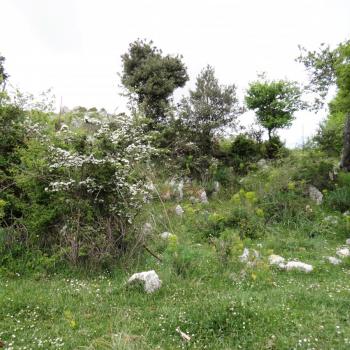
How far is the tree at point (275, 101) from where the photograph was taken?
10266 mm

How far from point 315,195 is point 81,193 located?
617 centimetres

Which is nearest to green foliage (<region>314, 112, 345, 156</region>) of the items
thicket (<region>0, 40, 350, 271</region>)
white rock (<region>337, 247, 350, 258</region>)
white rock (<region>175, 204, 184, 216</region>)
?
thicket (<region>0, 40, 350, 271</region>)

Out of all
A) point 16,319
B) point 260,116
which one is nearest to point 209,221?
point 16,319

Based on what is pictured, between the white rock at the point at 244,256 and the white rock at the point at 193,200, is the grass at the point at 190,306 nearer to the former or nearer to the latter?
the white rock at the point at 244,256

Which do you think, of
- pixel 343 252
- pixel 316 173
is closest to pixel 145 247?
pixel 343 252

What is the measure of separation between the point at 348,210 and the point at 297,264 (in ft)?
12.3

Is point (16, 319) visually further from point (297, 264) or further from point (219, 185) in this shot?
point (219, 185)

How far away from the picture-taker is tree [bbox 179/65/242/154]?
9750 mm

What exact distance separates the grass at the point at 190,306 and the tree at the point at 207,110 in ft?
17.1

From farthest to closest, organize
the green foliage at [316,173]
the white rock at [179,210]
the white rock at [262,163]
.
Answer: the white rock at [262,163]
the green foliage at [316,173]
the white rock at [179,210]

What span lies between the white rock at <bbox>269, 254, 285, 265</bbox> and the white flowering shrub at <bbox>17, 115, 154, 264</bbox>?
2.22 m

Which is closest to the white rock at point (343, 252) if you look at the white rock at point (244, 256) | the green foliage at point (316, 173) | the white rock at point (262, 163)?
the white rock at point (244, 256)

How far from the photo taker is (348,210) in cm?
746

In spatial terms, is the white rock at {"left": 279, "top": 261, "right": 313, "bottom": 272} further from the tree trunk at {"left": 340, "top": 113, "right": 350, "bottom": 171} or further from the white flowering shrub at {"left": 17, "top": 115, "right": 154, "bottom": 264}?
the tree trunk at {"left": 340, "top": 113, "right": 350, "bottom": 171}
